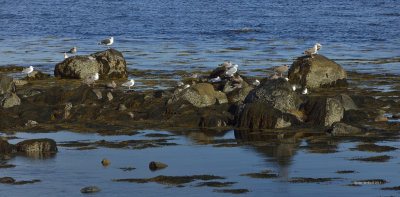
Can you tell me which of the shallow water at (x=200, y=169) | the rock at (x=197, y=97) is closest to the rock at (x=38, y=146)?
the shallow water at (x=200, y=169)

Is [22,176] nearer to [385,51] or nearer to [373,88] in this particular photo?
[373,88]

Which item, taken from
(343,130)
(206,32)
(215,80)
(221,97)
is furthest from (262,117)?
(206,32)

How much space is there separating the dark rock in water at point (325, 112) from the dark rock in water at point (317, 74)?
7725 mm

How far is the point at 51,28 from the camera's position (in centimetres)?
6328

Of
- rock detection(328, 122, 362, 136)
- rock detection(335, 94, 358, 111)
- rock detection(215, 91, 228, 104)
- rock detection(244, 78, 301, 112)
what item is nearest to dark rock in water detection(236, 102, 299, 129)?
rock detection(244, 78, 301, 112)

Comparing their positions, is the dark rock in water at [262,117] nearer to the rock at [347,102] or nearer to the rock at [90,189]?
the rock at [347,102]

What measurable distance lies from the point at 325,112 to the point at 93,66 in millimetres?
15437

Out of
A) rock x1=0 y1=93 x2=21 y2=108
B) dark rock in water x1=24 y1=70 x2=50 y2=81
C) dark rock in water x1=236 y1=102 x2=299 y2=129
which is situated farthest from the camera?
dark rock in water x1=24 y1=70 x2=50 y2=81

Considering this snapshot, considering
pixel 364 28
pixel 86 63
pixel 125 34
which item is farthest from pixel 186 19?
pixel 86 63

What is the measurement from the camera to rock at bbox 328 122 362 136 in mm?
19500

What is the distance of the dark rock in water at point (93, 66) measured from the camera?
3341cm

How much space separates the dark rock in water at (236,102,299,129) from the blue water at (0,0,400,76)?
46.5 feet

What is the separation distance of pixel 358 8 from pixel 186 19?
65.2 ft

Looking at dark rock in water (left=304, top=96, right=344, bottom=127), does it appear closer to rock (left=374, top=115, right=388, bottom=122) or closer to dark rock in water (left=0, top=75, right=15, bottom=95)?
rock (left=374, top=115, right=388, bottom=122)
